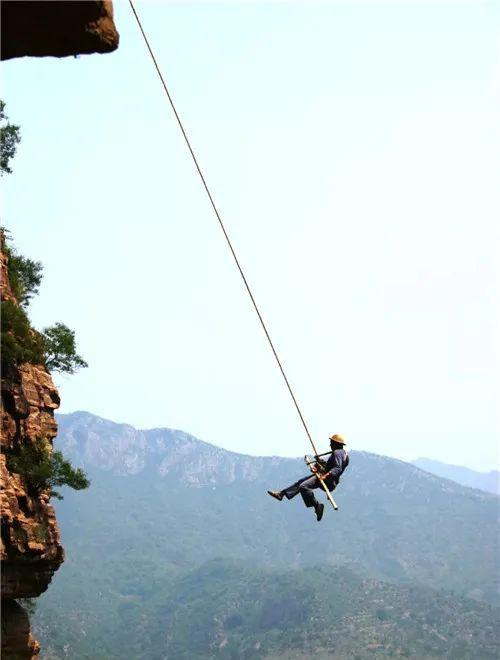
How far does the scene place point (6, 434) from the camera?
21.1 meters

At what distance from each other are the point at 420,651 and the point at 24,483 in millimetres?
170948

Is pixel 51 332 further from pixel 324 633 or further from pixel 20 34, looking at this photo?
pixel 324 633

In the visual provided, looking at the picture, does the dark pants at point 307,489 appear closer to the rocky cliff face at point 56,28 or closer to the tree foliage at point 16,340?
the tree foliage at point 16,340

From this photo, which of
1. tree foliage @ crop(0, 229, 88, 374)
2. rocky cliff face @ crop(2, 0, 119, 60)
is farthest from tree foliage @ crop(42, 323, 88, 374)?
rocky cliff face @ crop(2, 0, 119, 60)

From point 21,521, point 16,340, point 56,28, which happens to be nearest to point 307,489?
point 21,521

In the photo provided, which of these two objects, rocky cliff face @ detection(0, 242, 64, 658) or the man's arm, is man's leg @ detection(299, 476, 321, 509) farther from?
rocky cliff face @ detection(0, 242, 64, 658)

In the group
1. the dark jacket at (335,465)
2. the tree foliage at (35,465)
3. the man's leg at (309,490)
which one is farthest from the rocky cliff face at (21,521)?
the dark jacket at (335,465)

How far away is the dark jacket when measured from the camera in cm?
1734

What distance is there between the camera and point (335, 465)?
1738 centimetres

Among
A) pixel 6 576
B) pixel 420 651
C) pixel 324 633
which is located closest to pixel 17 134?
pixel 6 576

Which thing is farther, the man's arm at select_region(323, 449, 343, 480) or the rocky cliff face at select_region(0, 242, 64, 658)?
the rocky cliff face at select_region(0, 242, 64, 658)

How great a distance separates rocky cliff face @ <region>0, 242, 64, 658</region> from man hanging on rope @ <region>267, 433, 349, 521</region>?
22.1 ft

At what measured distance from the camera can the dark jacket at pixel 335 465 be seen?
17344mm

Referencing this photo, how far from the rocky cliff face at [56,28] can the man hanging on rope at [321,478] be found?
9011mm
